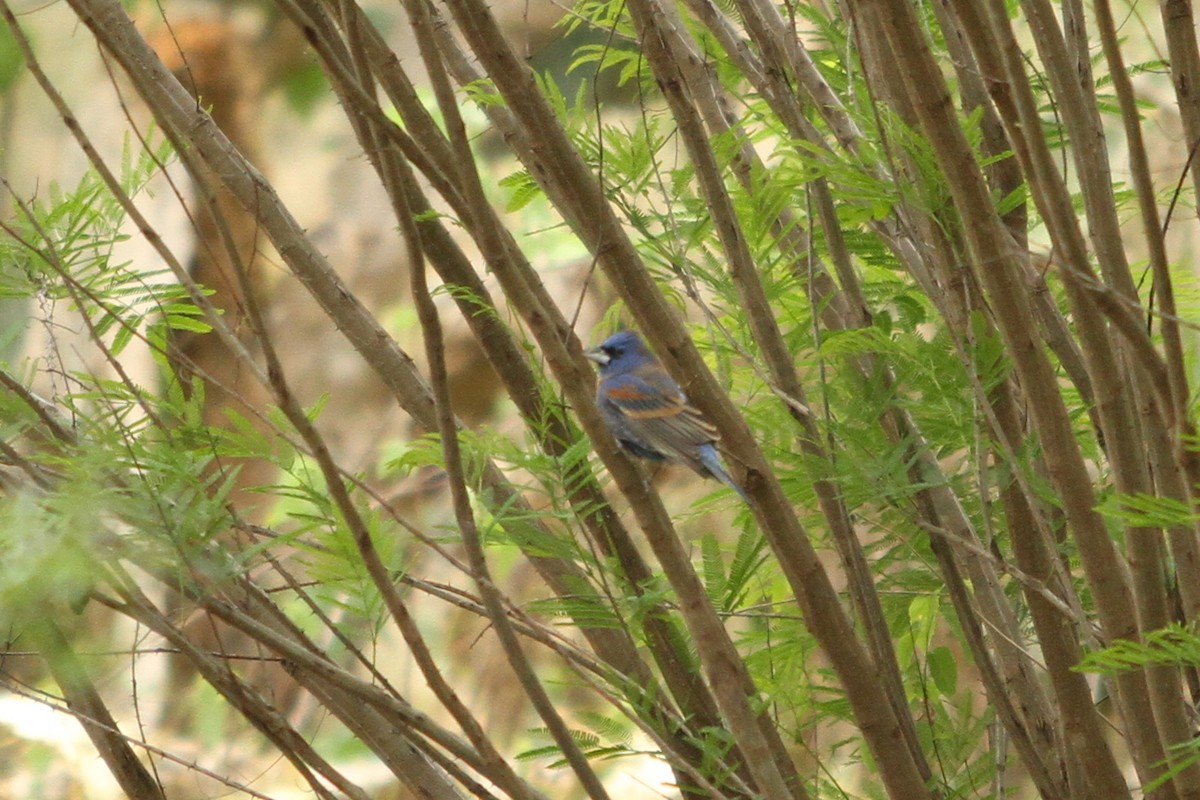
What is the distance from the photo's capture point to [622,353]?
14.8 feet

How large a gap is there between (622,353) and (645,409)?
1.17 ft

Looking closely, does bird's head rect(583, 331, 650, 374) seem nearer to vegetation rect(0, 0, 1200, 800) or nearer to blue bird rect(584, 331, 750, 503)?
blue bird rect(584, 331, 750, 503)

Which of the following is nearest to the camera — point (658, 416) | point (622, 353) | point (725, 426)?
point (725, 426)

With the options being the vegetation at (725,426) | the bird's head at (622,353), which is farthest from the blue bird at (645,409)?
the vegetation at (725,426)

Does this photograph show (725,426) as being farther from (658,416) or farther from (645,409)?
(645,409)

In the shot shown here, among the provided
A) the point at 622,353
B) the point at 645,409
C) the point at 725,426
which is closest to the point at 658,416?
the point at 645,409

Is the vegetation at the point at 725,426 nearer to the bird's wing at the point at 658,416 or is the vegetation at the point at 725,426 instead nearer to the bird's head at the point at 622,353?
the bird's wing at the point at 658,416

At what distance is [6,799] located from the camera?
5.82m

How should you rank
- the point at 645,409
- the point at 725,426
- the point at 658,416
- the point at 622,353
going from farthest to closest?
the point at 622,353
the point at 645,409
the point at 658,416
the point at 725,426

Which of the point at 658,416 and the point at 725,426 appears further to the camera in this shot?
the point at 658,416

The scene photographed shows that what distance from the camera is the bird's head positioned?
4.47 meters

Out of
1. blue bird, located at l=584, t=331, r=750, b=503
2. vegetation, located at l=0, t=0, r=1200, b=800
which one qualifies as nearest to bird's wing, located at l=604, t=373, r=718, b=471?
blue bird, located at l=584, t=331, r=750, b=503

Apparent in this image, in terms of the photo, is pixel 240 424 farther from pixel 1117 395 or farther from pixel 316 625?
pixel 316 625

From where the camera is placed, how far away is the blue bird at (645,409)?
390cm
